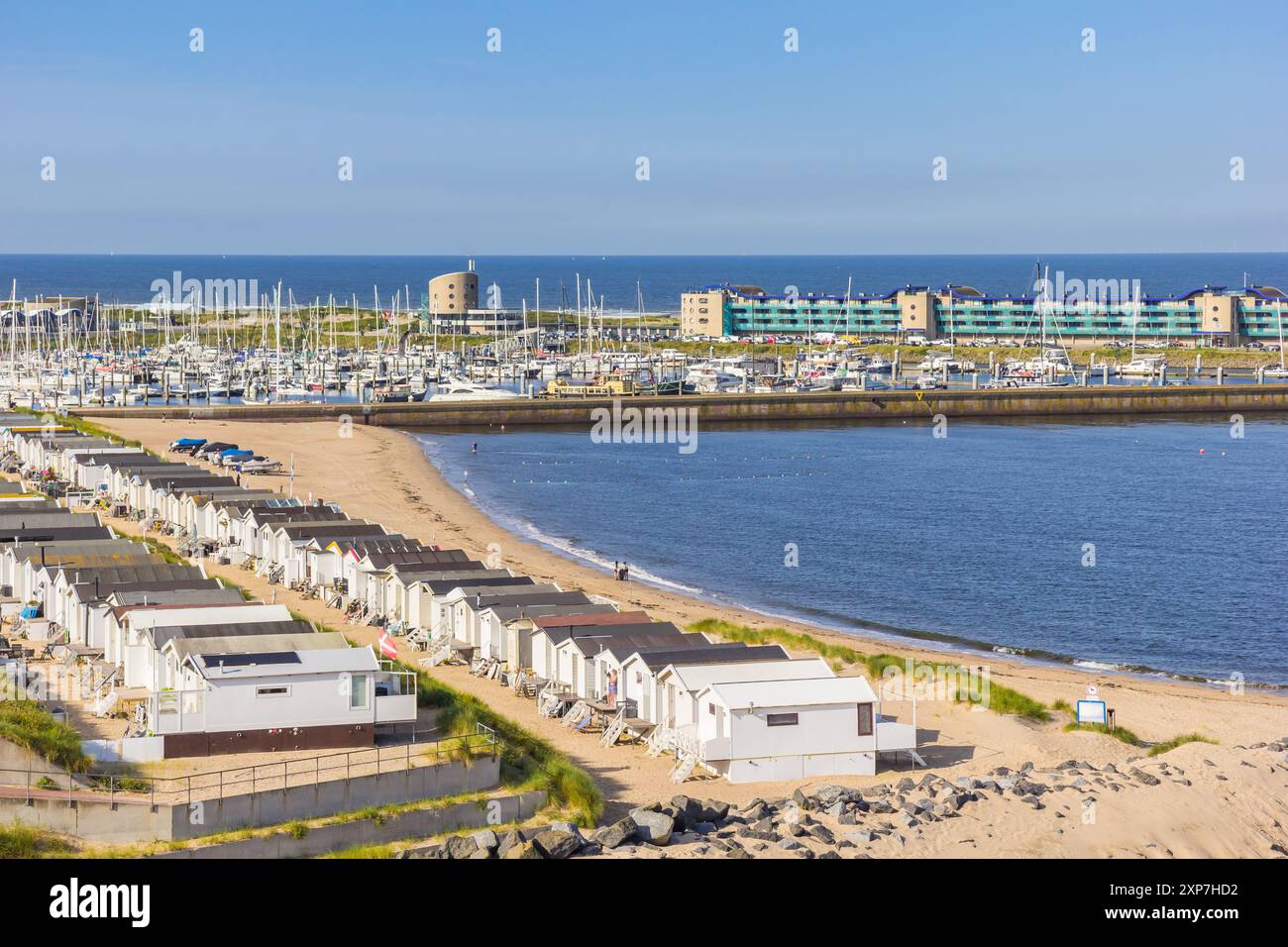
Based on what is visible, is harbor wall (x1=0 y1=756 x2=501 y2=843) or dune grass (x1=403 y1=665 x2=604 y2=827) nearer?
harbor wall (x1=0 y1=756 x2=501 y2=843)

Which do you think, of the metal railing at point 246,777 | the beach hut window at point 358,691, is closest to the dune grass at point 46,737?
the metal railing at point 246,777

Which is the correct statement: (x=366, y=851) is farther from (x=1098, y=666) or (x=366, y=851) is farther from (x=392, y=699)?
(x=1098, y=666)

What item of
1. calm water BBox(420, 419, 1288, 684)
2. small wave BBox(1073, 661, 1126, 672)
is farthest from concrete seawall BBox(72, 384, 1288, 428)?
small wave BBox(1073, 661, 1126, 672)

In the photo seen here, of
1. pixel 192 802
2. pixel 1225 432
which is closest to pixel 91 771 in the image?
pixel 192 802

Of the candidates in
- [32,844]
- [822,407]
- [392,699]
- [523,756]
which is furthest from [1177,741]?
[822,407]

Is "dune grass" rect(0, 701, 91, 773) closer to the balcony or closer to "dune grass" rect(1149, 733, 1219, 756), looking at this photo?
the balcony

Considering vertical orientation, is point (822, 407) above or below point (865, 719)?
above

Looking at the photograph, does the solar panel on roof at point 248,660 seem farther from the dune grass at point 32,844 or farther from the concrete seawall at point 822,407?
the concrete seawall at point 822,407
